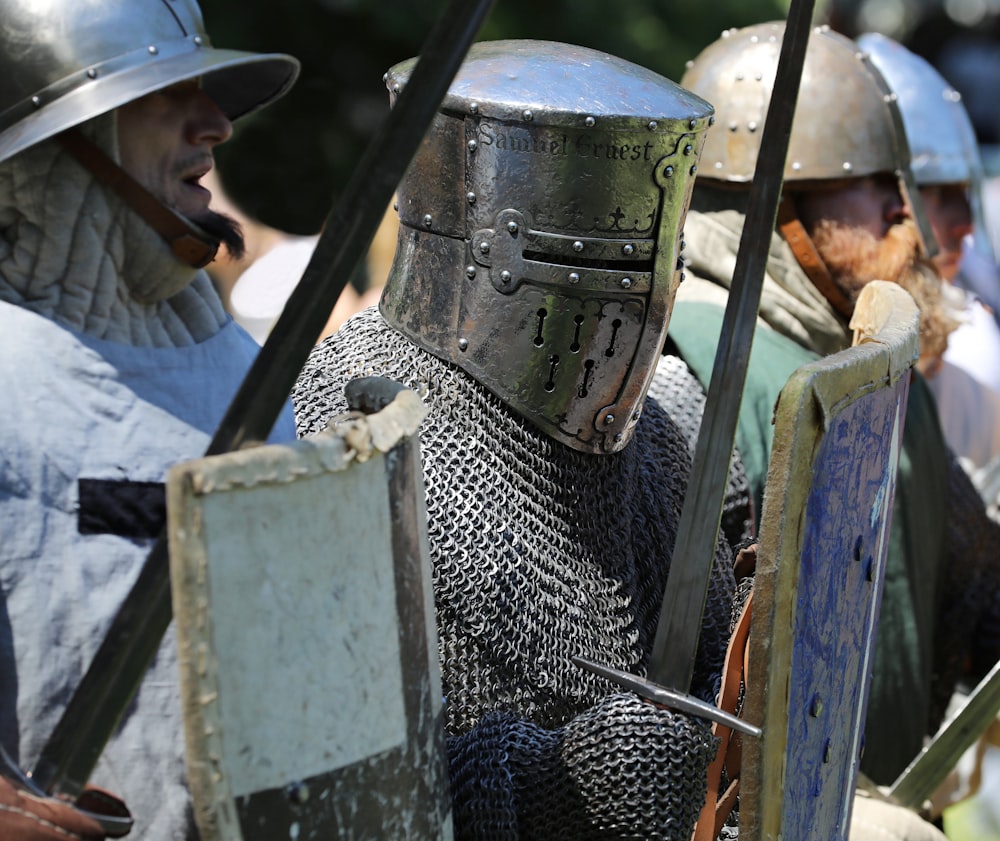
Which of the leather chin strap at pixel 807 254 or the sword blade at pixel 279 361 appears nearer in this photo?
the sword blade at pixel 279 361

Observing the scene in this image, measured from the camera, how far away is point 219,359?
2.37 m

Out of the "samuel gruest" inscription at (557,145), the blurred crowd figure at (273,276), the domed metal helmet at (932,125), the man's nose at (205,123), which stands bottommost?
the blurred crowd figure at (273,276)

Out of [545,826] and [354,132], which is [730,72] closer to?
[545,826]

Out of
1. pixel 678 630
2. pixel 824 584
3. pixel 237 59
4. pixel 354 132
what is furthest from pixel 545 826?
pixel 354 132

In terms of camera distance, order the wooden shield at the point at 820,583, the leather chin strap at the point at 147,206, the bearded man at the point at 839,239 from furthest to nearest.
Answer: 1. the bearded man at the point at 839,239
2. the wooden shield at the point at 820,583
3. the leather chin strap at the point at 147,206

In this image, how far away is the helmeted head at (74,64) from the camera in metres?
2.10

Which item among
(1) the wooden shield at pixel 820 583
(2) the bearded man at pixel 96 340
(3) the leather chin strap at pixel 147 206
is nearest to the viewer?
(2) the bearded man at pixel 96 340

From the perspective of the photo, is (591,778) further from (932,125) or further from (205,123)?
(932,125)

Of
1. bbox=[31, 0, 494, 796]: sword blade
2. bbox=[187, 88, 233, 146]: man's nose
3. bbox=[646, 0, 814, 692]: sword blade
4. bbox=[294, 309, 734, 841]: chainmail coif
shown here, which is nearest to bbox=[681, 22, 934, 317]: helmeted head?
bbox=[294, 309, 734, 841]: chainmail coif

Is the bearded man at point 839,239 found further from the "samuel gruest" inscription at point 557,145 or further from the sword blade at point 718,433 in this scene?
the sword blade at point 718,433

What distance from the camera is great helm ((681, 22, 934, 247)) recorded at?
14.8 feet

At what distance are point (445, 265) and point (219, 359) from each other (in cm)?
70

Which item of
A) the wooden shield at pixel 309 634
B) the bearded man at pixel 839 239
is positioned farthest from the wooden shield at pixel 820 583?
the bearded man at pixel 839 239

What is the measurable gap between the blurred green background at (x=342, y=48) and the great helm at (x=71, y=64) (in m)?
6.12
